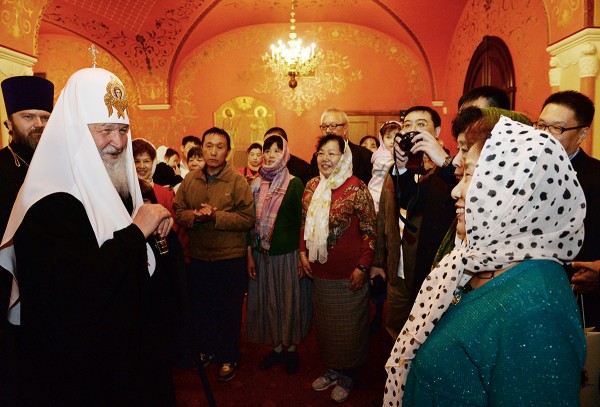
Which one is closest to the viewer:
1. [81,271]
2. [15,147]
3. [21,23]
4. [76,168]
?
[81,271]

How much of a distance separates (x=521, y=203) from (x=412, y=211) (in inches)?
51.4

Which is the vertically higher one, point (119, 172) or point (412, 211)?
point (119, 172)

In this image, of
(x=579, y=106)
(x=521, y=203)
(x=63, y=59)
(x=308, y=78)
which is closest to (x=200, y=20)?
(x=308, y=78)

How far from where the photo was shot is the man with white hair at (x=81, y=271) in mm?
1220

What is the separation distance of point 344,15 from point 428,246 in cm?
657

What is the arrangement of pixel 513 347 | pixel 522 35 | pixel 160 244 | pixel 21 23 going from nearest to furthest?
pixel 513 347, pixel 160 244, pixel 21 23, pixel 522 35

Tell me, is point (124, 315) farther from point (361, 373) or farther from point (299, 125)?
point (299, 125)

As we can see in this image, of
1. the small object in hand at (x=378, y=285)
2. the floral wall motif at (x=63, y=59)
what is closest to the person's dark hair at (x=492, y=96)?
the small object in hand at (x=378, y=285)

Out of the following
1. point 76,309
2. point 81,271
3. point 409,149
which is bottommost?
point 76,309

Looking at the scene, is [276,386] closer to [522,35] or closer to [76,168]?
[76,168]

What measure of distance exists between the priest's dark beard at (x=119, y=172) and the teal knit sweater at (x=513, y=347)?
136cm

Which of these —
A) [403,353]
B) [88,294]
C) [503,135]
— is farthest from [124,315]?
[503,135]

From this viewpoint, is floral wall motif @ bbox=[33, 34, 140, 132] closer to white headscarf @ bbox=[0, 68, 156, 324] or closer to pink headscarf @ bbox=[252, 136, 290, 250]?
pink headscarf @ bbox=[252, 136, 290, 250]

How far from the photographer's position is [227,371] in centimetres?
296
